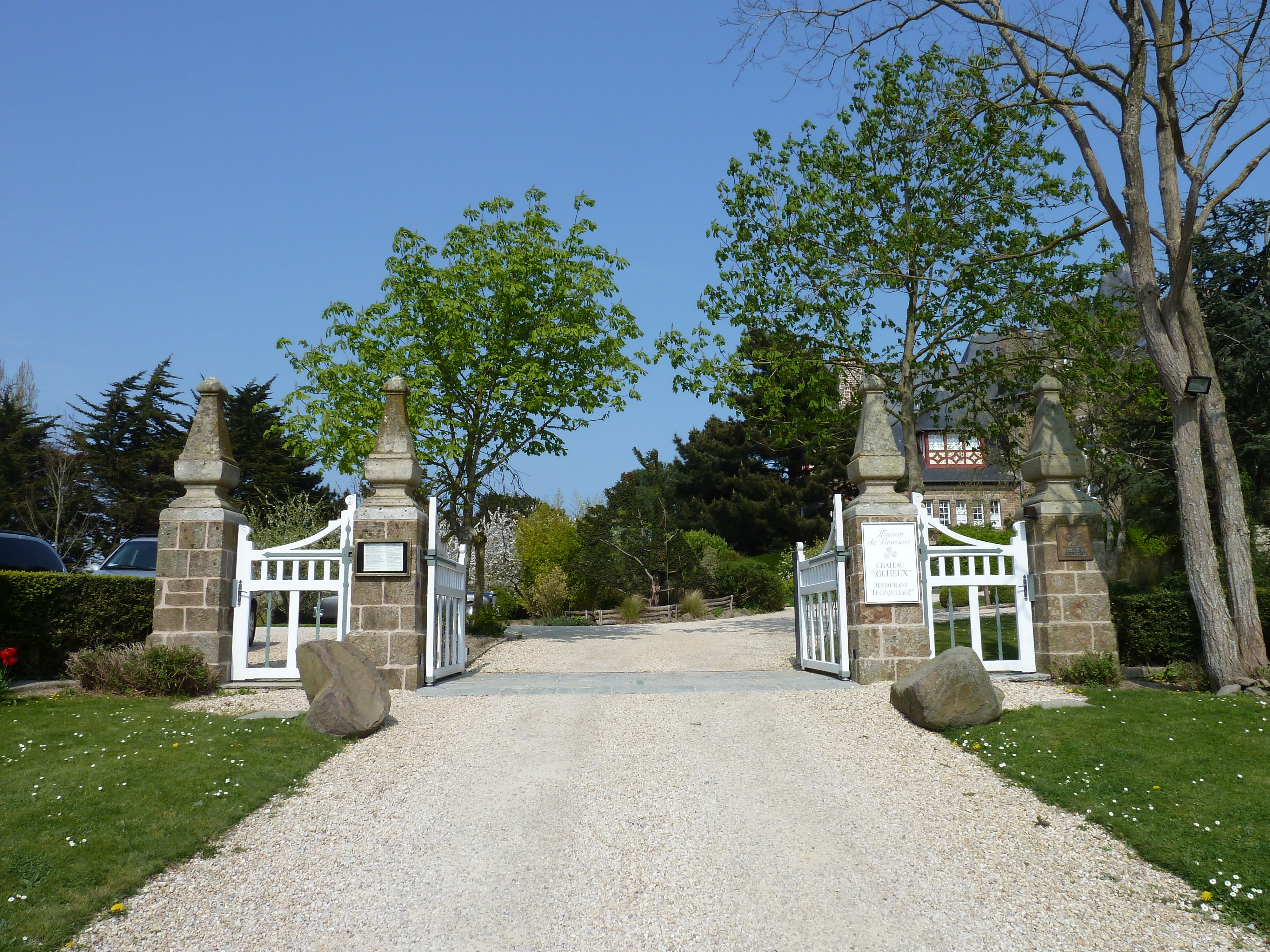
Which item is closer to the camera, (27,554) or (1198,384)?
(1198,384)

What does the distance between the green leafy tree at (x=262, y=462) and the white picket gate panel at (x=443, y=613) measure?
80.7 feet

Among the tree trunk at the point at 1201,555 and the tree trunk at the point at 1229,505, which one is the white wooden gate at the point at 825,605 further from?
the tree trunk at the point at 1229,505

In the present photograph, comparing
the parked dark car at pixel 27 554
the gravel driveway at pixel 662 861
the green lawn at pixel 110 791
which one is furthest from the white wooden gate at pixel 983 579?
the parked dark car at pixel 27 554

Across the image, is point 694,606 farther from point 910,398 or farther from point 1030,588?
point 1030,588

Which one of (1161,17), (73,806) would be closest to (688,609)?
(1161,17)

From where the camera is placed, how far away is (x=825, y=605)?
434 inches

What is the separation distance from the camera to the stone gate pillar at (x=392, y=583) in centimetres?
924

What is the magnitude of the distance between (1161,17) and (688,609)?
19.2 m

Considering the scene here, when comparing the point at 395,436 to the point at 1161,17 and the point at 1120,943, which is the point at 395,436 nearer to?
the point at 1120,943

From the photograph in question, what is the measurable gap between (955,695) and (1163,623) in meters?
4.12

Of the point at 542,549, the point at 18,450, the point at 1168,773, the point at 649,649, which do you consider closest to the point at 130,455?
the point at 18,450

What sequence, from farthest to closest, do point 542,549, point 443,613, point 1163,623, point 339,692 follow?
point 542,549 < point 443,613 < point 1163,623 < point 339,692

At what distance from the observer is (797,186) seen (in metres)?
15.7

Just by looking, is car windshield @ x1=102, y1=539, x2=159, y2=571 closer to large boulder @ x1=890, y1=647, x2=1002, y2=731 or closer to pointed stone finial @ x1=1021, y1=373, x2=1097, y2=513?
large boulder @ x1=890, y1=647, x2=1002, y2=731
